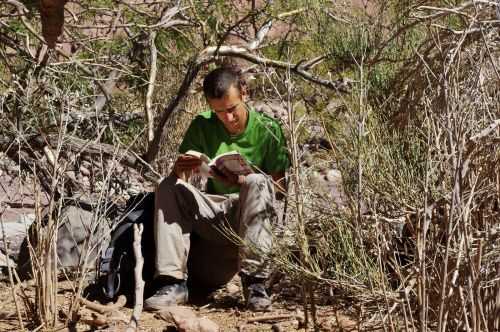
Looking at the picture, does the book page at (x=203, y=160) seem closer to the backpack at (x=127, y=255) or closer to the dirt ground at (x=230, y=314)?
the backpack at (x=127, y=255)

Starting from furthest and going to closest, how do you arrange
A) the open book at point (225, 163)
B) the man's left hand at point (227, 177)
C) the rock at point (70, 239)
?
the rock at point (70, 239), the man's left hand at point (227, 177), the open book at point (225, 163)

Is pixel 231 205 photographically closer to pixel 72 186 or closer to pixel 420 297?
pixel 72 186

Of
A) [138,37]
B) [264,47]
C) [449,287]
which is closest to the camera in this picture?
[449,287]

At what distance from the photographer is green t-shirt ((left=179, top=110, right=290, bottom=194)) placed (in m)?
5.12

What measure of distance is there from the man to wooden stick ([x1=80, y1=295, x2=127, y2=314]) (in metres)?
0.16

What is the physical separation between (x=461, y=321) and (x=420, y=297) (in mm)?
330

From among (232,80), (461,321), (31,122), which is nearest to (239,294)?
(232,80)

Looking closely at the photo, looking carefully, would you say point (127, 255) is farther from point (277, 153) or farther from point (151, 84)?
point (151, 84)

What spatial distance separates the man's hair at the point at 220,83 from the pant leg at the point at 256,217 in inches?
17.9

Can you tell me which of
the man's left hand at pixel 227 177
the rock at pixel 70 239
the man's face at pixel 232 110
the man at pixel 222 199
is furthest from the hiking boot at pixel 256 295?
the rock at pixel 70 239

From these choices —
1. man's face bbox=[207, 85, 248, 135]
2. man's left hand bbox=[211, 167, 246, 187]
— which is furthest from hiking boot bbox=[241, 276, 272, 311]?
man's face bbox=[207, 85, 248, 135]

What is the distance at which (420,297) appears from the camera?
3.10m

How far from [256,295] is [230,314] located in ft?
0.54

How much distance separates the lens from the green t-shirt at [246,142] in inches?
202
